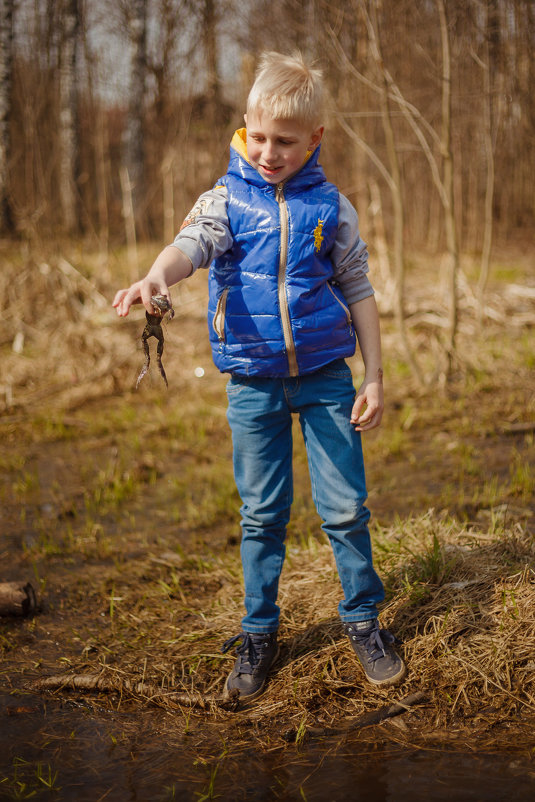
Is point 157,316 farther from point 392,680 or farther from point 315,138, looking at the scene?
point 392,680

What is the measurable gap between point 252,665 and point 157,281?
1.34 meters

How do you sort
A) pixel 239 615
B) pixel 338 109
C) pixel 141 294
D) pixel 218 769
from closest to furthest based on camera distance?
pixel 141 294 → pixel 218 769 → pixel 239 615 → pixel 338 109

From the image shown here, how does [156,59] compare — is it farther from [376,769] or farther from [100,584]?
[376,769]

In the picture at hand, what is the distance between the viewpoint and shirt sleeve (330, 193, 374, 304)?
91.3 inches

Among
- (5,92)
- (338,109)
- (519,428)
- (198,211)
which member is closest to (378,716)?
(198,211)

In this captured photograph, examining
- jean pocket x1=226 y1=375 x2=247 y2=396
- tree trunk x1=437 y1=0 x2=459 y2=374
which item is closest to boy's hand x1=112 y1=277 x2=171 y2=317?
jean pocket x1=226 y1=375 x2=247 y2=396

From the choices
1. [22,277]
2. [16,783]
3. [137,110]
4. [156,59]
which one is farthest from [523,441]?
[137,110]

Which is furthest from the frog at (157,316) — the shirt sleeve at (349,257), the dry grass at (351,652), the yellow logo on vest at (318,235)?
the dry grass at (351,652)

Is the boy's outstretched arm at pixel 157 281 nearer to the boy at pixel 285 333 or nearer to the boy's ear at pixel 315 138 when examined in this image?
Result: the boy at pixel 285 333

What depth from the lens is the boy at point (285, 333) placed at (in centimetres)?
219

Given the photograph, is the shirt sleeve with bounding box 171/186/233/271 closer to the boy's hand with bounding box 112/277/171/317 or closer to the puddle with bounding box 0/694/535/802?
the boy's hand with bounding box 112/277/171/317

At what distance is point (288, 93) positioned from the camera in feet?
6.93

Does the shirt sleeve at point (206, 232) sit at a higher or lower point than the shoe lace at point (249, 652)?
higher

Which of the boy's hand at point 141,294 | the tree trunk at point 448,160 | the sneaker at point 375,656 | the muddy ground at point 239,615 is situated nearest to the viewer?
the boy's hand at point 141,294
